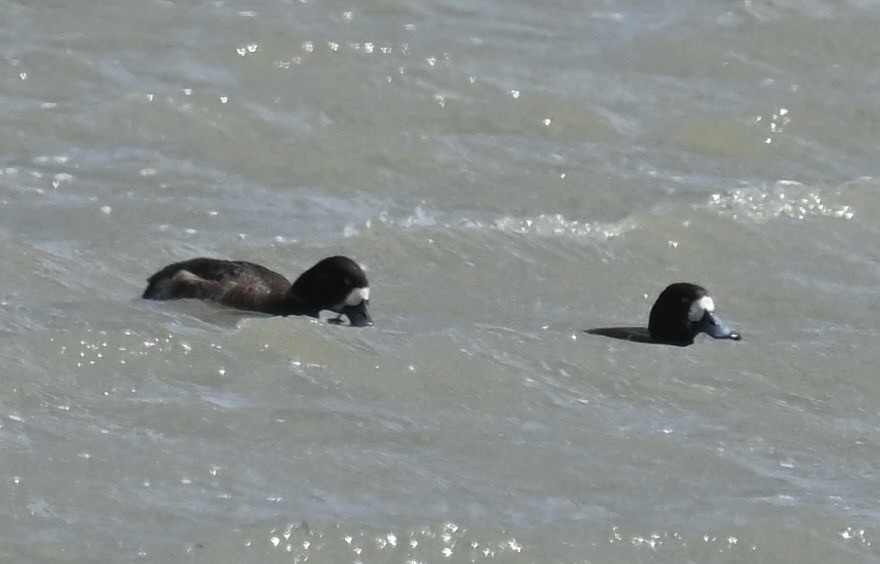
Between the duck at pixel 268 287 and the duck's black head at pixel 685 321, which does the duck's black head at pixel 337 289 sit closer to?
the duck at pixel 268 287

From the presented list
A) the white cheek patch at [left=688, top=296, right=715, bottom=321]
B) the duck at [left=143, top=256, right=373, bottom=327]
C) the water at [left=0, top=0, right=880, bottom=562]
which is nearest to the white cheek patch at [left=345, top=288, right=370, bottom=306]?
the duck at [left=143, top=256, right=373, bottom=327]

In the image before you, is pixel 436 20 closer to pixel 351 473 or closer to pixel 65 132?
pixel 65 132

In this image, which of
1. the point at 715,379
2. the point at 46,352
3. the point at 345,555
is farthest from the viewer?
the point at 715,379

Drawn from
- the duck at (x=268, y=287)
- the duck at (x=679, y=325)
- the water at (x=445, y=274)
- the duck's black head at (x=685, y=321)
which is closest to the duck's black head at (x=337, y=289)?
the duck at (x=268, y=287)

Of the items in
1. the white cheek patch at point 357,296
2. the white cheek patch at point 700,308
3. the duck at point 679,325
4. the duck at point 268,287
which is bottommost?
the duck at point 268,287

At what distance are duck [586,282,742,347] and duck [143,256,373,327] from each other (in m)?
1.24

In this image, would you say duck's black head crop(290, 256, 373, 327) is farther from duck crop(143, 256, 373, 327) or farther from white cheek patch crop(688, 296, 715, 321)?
white cheek patch crop(688, 296, 715, 321)

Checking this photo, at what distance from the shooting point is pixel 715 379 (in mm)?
9992

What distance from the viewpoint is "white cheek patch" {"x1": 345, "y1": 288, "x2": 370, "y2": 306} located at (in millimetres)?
10734

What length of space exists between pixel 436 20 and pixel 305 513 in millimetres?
10013

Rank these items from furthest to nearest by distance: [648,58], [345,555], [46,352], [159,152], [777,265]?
1. [648,58]
2. [159,152]
3. [777,265]
4. [46,352]
5. [345,555]

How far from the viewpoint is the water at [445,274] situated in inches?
309

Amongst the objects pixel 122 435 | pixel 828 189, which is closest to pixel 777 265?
pixel 828 189

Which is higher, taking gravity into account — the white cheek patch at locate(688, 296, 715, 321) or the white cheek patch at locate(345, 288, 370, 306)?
the white cheek patch at locate(688, 296, 715, 321)
